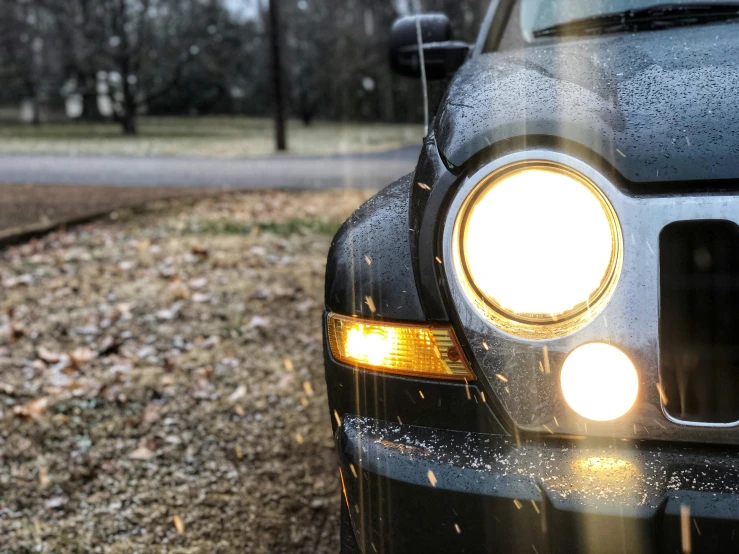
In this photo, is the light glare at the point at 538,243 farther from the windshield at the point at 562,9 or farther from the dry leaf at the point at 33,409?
the dry leaf at the point at 33,409

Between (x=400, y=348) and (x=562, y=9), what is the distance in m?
1.52

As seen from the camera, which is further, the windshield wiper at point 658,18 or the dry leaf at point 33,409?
the dry leaf at point 33,409

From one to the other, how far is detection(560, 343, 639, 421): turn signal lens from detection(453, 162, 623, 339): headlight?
0.06 meters

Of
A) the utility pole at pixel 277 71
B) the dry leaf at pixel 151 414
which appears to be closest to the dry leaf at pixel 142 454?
the dry leaf at pixel 151 414

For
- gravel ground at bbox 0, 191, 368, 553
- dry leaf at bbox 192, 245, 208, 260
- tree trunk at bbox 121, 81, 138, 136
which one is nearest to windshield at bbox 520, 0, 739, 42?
gravel ground at bbox 0, 191, 368, 553

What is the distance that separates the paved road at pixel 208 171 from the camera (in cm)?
1098

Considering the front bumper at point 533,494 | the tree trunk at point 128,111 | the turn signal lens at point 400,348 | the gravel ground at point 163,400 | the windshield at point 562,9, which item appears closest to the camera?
the front bumper at point 533,494

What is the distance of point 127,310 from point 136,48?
3129 cm

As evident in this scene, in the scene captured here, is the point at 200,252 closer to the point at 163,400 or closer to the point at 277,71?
the point at 163,400

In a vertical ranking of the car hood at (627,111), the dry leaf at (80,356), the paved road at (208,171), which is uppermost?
the car hood at (627,111)

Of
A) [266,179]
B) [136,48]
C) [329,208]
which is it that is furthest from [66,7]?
[329,208]

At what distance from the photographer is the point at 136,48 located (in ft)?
107

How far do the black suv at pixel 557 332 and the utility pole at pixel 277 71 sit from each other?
61.9 ft

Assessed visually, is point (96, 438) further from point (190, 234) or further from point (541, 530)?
point (190, 234)
